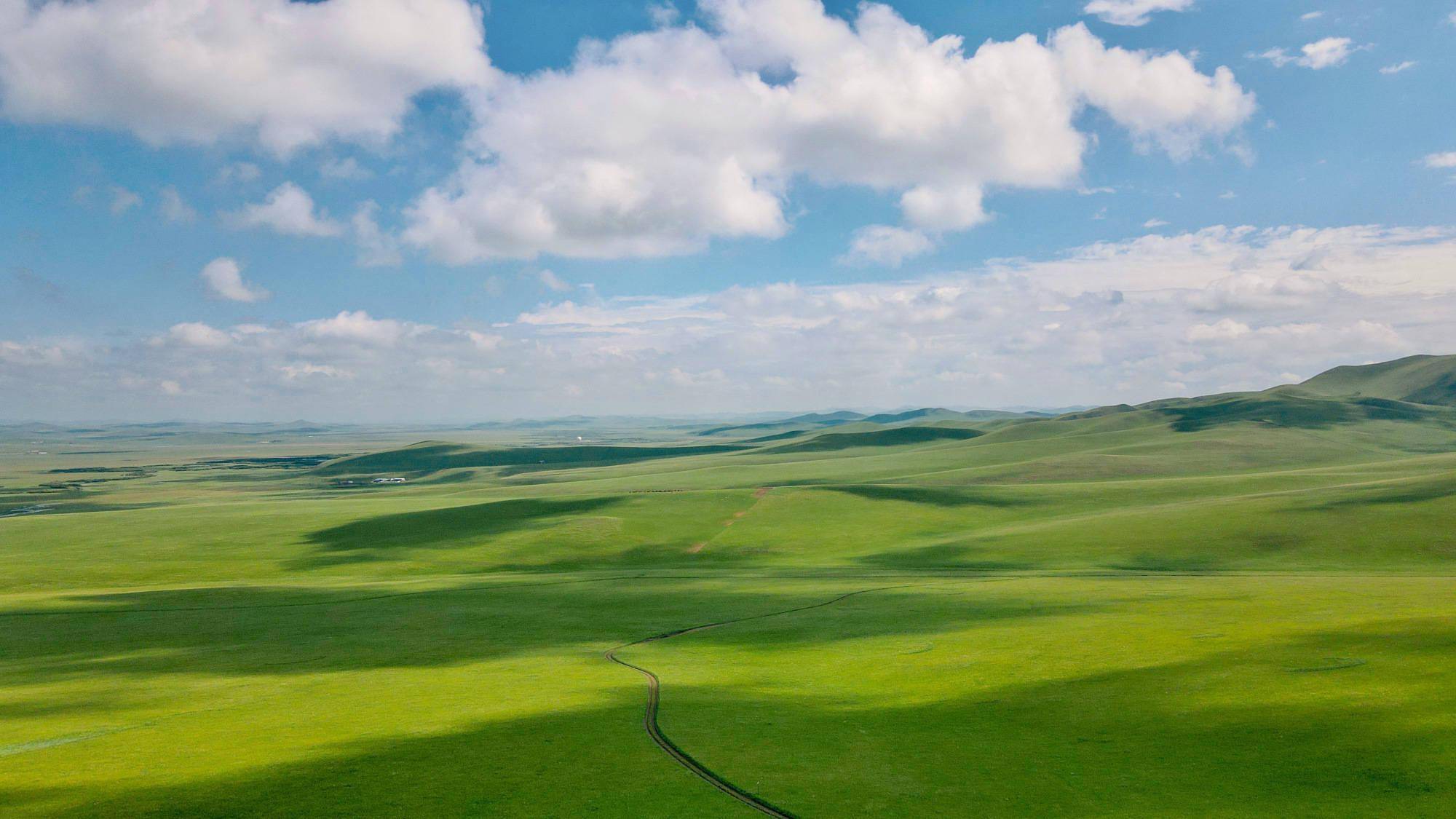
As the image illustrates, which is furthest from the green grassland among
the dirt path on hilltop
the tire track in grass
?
the dirt path on hilltop

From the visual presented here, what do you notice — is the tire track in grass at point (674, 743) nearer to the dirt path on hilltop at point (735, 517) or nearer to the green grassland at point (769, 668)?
the green grassland at point (769, 668)

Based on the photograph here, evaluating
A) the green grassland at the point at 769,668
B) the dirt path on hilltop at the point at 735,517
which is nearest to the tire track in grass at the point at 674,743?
the green grassland at the point at 769,668

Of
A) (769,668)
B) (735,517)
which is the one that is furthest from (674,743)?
(735,517)

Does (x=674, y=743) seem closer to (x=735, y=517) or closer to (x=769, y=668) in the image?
(x=769, y=668)

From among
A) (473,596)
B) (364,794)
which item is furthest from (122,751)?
(473,596)

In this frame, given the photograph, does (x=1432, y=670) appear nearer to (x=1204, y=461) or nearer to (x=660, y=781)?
(x=660, y=781)

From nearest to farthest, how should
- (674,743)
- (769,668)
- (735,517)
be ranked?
(674,743), (769,668), (735,517)

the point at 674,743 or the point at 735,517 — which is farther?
the point at 735,517

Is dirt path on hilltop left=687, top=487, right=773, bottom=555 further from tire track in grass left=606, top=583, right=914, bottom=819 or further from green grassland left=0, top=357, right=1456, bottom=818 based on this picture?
tire track in grass left=606, top=583, right=914, bottom=819
